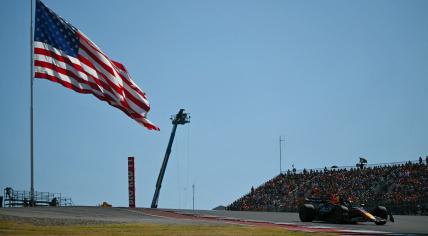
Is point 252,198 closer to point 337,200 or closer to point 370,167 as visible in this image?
point 370,167

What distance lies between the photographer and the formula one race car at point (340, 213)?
83.6 ft

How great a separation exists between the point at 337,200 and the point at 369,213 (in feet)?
4.98

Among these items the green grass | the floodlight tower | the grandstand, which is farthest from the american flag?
the floodlight tower

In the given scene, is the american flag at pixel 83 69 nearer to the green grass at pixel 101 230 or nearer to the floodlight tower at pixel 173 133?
the green grass at pixel 101 230

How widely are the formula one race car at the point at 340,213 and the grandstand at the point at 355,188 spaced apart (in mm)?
13112

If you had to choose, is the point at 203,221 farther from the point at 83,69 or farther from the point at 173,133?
the point at 173,133

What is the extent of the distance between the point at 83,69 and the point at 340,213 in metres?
12.4

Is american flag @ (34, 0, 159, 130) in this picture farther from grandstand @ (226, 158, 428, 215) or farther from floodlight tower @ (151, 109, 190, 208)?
floodlight tower @ (151, 109, 190, 208)

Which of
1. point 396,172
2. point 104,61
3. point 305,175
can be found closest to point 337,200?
point 104,61

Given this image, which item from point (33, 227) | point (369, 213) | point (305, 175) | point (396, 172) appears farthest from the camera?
point (305, 175)

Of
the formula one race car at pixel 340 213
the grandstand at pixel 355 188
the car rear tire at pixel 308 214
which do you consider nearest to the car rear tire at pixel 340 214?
the formula one race car at pixel 340 213

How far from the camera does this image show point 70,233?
1551 cm

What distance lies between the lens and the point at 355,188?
49.2 meters

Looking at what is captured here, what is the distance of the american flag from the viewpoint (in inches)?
756
